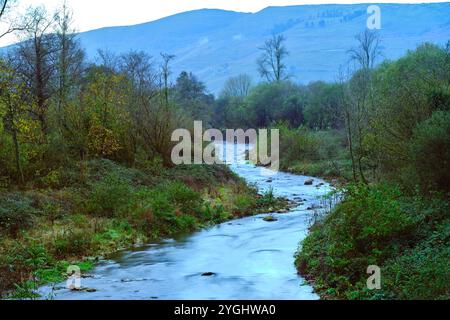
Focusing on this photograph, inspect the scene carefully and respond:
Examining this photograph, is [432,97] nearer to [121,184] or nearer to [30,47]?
[121,184]

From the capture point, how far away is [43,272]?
14.2m

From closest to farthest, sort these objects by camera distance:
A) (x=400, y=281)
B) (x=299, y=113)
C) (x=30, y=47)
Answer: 1. (x=400, y=281)
2. (x=30, y=47)
3. (x=299, y=113)

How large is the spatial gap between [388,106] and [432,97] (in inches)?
89.5

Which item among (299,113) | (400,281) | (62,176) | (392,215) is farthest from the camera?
(299,113)

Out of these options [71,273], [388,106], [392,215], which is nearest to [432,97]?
[388,106]

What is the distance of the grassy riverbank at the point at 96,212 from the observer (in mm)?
14961

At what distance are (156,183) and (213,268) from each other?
10.8 metres

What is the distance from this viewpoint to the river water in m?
12.5
